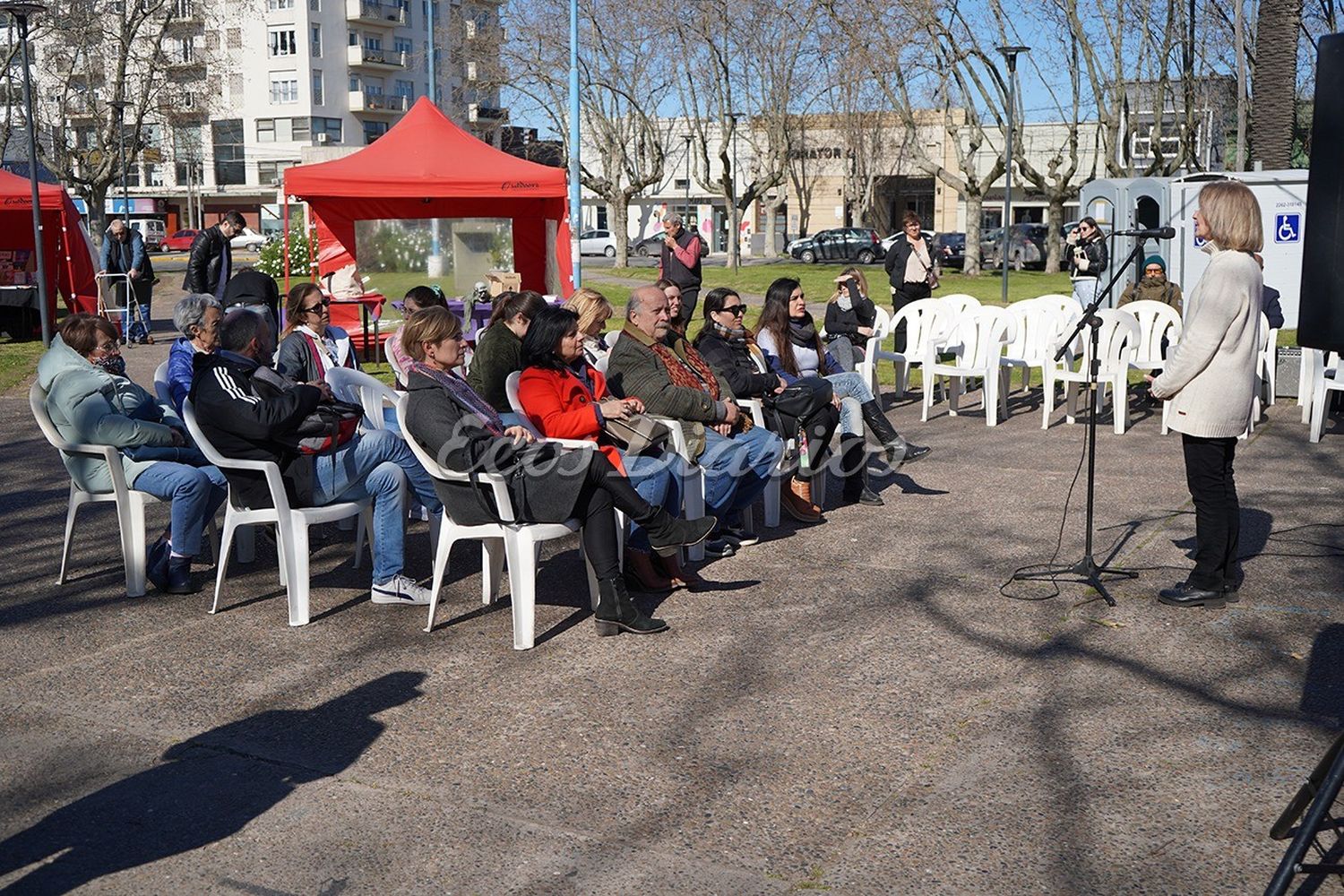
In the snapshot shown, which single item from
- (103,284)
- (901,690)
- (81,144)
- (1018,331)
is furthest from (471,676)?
(81,144)

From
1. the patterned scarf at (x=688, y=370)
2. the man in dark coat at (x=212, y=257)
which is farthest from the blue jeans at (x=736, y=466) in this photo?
the man in dark coat at (x=212, y=257)

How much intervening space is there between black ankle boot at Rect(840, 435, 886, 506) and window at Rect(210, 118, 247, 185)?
78.4 meters

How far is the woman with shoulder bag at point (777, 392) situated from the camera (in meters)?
7.82

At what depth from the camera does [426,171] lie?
1703 cm

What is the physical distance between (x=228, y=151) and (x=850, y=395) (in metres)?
79.1

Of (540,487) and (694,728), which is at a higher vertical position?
(540,487)

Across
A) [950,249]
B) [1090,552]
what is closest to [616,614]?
[1090,552]

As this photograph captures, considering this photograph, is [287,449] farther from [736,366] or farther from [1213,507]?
[1213,507]

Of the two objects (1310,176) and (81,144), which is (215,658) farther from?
(81,144)

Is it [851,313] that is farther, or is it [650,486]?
[851,313]

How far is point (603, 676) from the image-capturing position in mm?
5266

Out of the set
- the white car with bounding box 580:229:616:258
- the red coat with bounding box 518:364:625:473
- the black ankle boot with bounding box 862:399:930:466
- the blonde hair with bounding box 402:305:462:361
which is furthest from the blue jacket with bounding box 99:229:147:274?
the white car with bounding box 580:229:616:258

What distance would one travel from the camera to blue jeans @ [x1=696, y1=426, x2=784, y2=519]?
6.94 meters

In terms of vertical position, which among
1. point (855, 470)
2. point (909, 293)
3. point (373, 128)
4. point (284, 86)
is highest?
Answer: point (284, 86)
